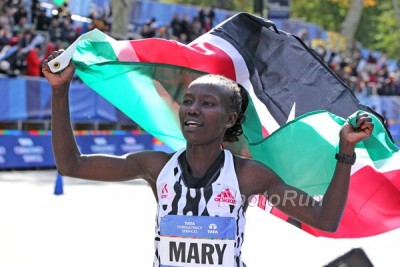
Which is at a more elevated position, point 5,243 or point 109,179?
point 109,179

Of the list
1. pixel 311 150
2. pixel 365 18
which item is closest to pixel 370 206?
pixel 311 150

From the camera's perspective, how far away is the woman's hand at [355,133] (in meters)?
4.19

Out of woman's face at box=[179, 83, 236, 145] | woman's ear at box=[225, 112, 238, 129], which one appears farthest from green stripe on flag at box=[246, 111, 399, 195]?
woman's face at box=[179, 83, 236, 145]

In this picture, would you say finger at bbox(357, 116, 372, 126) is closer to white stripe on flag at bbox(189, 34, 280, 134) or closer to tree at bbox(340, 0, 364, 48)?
white stripe on flag at bbox(189, 34, 280, 134)

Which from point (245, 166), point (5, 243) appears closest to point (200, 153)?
point (245, 166)

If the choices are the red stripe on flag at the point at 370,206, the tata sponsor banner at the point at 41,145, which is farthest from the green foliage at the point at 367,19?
the red stripe on flag at the point at 370,206

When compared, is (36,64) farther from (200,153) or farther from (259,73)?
(200,153)

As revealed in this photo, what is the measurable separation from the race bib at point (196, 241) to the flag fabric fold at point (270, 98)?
4.08 ft

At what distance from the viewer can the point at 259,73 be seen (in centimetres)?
609

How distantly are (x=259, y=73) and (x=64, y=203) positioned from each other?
8878 mm

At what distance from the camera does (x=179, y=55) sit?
5895 mm

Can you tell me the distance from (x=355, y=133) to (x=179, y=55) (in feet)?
6.25

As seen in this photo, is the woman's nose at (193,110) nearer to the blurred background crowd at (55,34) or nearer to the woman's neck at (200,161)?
the woman's neck at (200,161)

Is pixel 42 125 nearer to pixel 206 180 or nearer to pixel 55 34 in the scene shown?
pixel 55 34
